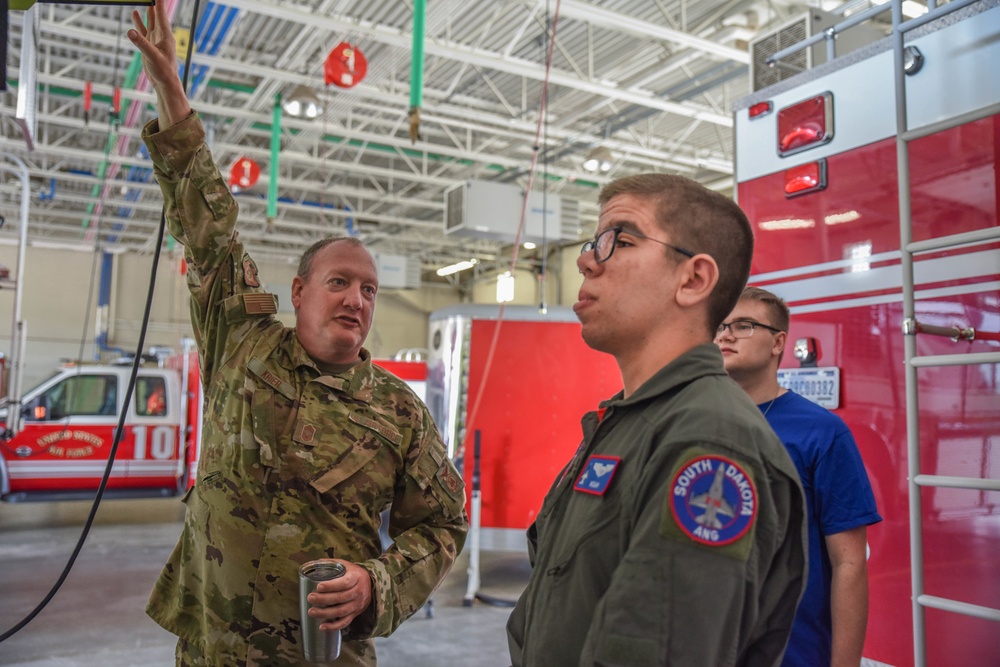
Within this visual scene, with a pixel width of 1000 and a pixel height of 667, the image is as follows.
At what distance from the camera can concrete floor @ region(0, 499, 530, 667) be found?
495cm

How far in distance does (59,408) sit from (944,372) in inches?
395

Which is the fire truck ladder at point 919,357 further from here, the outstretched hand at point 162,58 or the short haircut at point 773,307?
the outstretched hand at point 162,58

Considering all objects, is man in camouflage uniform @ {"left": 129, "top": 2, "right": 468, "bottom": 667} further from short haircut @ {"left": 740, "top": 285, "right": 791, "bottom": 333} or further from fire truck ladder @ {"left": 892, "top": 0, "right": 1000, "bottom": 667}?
fire truck ladder @ {"left": 892, "top": 0, "right": 1000, "bottom": 667}

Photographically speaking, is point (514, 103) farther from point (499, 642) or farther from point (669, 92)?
point (499, 642)

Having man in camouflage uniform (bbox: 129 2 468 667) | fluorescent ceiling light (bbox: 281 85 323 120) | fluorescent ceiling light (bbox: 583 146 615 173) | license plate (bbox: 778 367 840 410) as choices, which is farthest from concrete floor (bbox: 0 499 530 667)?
fluorescent ceiling light (bbox: 583 146 615 173)

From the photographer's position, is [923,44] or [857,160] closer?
[923,44]

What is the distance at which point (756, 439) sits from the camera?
108 cm

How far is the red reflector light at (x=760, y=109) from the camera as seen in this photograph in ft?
11.2

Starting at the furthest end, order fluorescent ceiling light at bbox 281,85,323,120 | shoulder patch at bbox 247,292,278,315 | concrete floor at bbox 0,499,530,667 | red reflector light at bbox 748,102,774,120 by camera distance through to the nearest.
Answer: fluorescent ceiling light at bbox 281,85,323,120 → concrete floor at bbox 0,499,530,667 → red reflector light at bbox 748,102,774,120 → shoulder patch at bbox 247,292,278,315

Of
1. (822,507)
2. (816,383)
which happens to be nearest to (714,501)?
(822,507)

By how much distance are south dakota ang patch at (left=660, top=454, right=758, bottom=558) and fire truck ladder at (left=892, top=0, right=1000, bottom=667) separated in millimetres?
1502

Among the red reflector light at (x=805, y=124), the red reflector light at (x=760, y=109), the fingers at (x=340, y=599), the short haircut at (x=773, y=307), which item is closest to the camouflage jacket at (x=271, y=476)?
the fingers at (x=340, y=599)

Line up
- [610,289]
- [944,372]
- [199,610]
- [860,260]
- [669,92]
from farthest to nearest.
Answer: [669,92] → [860,260] → [944,372] → [199,610] → [610,289]

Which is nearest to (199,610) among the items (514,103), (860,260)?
(860,260)
